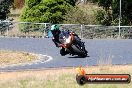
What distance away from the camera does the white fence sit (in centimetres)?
3553

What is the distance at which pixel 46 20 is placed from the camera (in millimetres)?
39469

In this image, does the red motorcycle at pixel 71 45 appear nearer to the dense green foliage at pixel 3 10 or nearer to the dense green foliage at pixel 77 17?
the dense green foliage at pixel 77 17

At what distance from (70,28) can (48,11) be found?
13.6 ft

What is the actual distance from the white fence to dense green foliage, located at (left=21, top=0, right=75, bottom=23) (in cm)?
203

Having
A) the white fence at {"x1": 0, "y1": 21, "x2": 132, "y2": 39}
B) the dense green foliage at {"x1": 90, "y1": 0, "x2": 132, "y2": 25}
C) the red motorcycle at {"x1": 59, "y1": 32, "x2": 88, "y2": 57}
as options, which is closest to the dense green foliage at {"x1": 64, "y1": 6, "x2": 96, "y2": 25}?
the dense green foliage at {"x1": 90, "y1": 0, "x2": 132, "y2": 25}

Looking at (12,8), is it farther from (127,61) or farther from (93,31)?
(127,61)

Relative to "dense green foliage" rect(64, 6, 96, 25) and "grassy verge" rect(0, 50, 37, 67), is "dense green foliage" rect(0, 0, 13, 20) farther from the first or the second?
"grassy verge" rect(0, 50, 37, 67)

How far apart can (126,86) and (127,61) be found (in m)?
9.24

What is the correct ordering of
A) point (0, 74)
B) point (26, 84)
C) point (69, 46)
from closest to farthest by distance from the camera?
point (26, 84)
point (0, 74)
point (69, 46)

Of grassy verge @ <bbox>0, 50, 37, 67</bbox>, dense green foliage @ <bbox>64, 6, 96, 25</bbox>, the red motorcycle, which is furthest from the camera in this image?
dense green foliage @ <bbox>64, 6, 96, 25</bbox>

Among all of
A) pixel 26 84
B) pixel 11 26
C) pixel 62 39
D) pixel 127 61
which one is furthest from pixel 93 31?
pixel 26 84

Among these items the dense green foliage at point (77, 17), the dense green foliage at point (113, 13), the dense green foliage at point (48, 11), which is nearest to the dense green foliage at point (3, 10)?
the dense green foliage at point (48, 11)

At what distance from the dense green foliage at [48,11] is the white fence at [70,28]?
80.0 inches

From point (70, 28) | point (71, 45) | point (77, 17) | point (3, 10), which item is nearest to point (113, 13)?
point (77, 17)
